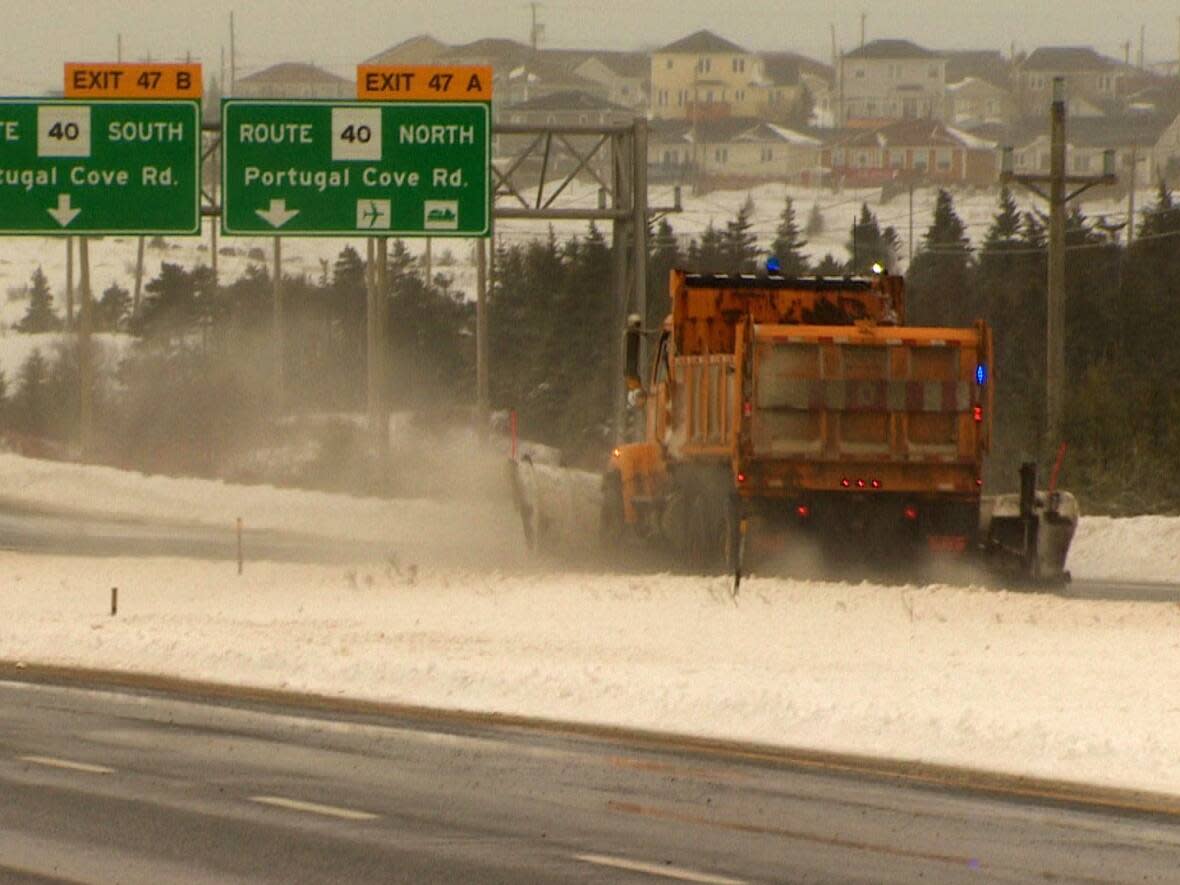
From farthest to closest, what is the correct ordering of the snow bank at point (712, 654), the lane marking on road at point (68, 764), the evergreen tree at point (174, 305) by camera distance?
the evergreen tree at point (174, 305) → the snow bank at point (712, 654) → the lane marking on road at point (68, 764)

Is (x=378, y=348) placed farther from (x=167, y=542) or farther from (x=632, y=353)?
(x=632, y=353)

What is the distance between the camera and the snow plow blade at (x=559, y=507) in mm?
28594

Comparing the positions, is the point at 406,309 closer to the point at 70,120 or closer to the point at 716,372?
the point at 70,120

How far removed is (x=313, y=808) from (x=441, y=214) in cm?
2323

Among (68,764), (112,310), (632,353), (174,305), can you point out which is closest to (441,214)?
(632,353)

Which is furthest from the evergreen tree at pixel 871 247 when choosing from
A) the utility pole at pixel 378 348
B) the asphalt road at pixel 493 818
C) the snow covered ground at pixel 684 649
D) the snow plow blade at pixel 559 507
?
the asphalt road at pixel 493 818

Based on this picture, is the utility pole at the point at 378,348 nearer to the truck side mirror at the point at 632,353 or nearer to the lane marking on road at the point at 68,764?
the truck side mirror at the point at 632,353

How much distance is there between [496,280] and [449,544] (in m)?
67.2

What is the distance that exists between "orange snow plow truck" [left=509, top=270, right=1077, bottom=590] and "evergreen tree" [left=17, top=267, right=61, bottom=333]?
103 m

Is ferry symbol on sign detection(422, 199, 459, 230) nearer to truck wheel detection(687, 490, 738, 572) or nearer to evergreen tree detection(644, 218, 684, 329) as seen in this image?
truck wheel detection(687, 490, 738, 572)

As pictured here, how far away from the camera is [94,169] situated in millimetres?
34188

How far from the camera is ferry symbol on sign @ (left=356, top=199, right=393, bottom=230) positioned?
1335 inches

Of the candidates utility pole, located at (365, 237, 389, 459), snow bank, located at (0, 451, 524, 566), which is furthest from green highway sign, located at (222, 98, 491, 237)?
utility pole, located at (365, 237, 389, 459)

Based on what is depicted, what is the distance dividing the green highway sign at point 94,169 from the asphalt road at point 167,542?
503 cm
